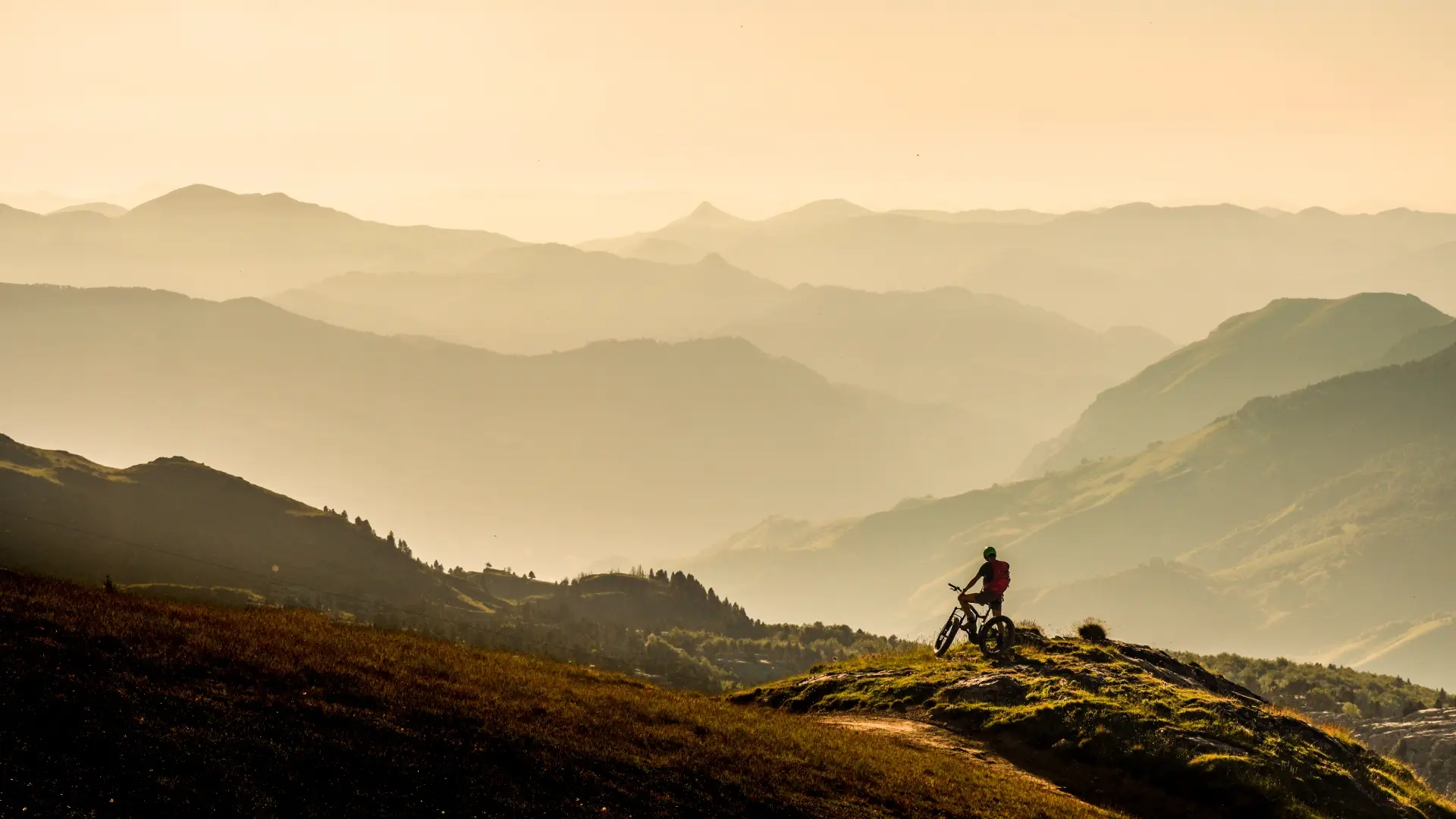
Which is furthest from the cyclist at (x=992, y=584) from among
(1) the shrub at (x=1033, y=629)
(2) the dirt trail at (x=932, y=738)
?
(2) the dirt trail at (x=932, y=738)

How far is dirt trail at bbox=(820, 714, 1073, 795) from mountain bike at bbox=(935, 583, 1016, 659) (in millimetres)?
5269

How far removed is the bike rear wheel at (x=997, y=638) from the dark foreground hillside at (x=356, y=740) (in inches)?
422

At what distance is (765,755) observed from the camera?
28016 millimetres

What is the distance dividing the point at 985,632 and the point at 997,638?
0.50 m

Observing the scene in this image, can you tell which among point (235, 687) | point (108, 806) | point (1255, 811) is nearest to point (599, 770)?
point (235, 687)

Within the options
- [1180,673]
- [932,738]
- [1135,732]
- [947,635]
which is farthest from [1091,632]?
[932,738]

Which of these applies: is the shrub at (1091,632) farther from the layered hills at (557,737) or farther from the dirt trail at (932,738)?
the dirt trail at (932,738)

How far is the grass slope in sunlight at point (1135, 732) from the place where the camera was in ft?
109

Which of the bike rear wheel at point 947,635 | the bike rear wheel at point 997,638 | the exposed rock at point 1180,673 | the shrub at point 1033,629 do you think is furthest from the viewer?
the shrub at point 1033,629

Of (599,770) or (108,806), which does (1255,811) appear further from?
(108,806)

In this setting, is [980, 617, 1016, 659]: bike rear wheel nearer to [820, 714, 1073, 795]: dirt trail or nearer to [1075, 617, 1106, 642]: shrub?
[1075, 617, 1106, 642]: shrub

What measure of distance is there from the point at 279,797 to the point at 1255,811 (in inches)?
1020

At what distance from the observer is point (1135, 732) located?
3581 cm

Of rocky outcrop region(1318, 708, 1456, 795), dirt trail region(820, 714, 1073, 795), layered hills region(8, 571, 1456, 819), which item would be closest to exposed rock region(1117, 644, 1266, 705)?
layered hills region(8, 571, 1456, 819)
